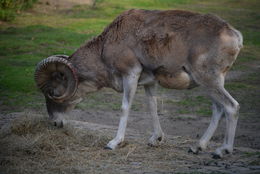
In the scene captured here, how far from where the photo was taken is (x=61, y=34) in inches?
1045

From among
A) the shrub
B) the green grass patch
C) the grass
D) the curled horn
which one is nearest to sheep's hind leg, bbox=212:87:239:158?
the curled horn

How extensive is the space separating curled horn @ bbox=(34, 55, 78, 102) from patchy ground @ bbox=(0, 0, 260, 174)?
0.60 meters

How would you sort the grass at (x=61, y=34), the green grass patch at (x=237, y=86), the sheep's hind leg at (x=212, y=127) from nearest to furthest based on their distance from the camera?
the sheep's hind leg at (x=212, y=127), the green grass patch at (x=237, y=86), the grass at (x=61, y=34)

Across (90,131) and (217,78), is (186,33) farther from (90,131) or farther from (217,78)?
(90,131)

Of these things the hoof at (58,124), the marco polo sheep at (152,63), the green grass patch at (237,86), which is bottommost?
the green grass patch at (237,86)

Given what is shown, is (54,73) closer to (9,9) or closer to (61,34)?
(61,34)

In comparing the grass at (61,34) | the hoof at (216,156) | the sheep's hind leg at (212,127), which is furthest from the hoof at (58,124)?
the grass at (61,34)

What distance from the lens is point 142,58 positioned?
11.0 meters

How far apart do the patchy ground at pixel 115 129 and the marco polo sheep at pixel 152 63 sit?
0.48 metres

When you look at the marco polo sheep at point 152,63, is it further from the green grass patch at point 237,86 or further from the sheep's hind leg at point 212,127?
the green grass patch at point 237,86

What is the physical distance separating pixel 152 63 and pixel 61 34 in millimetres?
16177

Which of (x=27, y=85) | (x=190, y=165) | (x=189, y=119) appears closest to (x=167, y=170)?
(x=190, y=165)

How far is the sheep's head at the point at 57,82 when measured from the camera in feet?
38.7

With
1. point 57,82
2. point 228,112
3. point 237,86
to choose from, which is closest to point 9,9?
point 237,86
